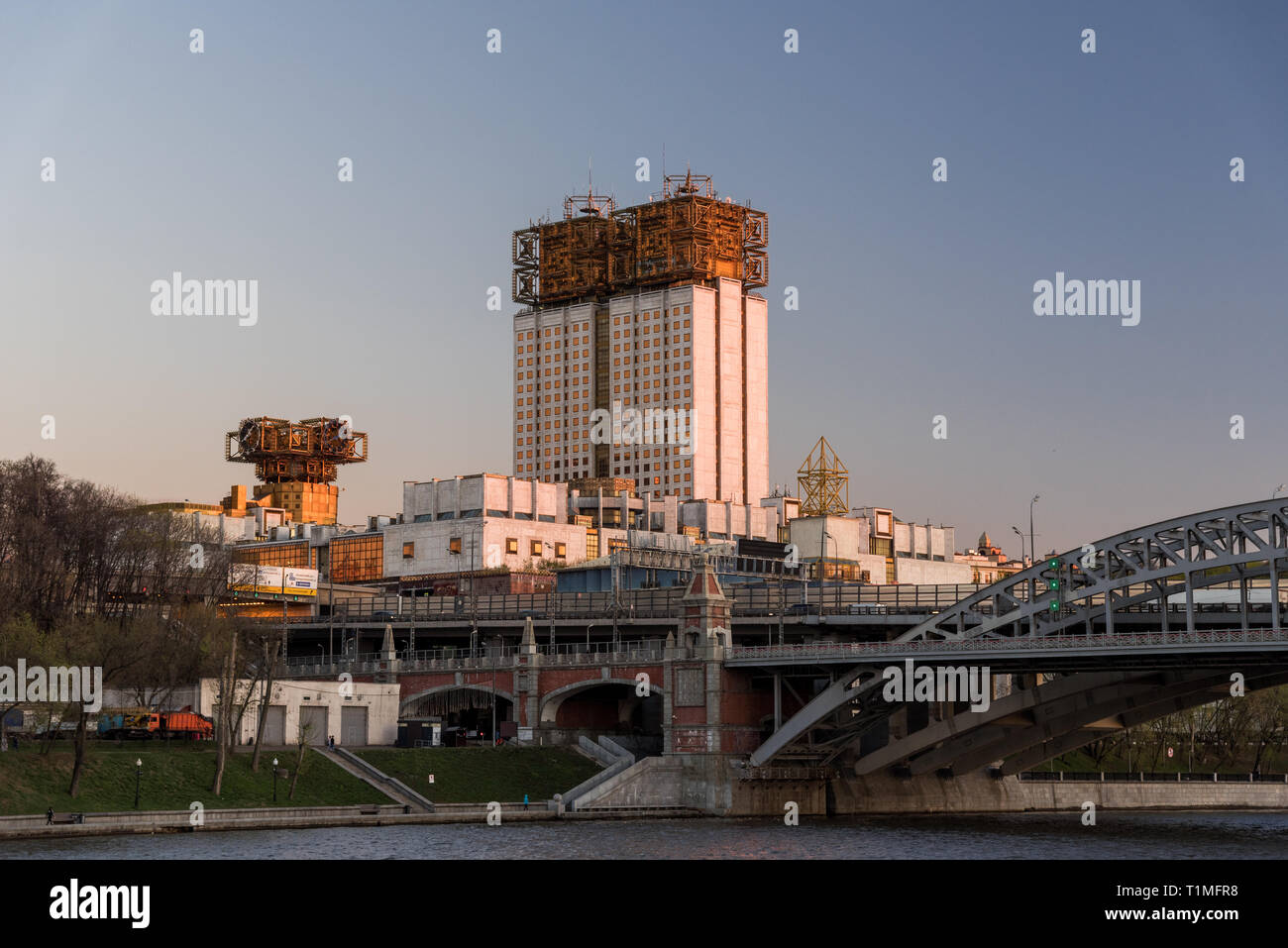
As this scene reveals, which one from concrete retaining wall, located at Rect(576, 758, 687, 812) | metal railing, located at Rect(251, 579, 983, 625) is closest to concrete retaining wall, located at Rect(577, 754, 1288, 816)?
concrete retaining wall, located at Rect(576, 758, 687, 812)

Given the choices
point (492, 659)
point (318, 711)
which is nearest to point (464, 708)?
point (492, 659)

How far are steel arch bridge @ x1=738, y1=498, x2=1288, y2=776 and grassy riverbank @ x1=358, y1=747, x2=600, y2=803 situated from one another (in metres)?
13.1

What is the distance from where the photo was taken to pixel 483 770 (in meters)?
113

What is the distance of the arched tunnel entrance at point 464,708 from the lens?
130 meters

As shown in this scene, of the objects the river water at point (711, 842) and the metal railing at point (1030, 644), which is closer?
the river water at point (711, 842)

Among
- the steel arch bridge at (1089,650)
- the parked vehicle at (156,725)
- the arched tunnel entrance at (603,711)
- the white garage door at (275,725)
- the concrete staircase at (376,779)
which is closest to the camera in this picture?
the steel arch bridge at (1089,650)

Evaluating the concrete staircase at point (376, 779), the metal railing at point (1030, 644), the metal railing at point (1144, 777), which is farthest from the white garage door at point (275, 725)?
the metal railing at point (1144, 777)

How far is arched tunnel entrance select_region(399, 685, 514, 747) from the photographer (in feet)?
427

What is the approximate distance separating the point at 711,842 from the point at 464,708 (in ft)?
147

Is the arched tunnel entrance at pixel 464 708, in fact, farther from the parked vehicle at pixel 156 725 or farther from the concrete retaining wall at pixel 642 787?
the parked vehicle at pixel 156 725

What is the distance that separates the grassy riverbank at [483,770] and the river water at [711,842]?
679cm

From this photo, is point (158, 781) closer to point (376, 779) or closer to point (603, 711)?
point (376, 779)
